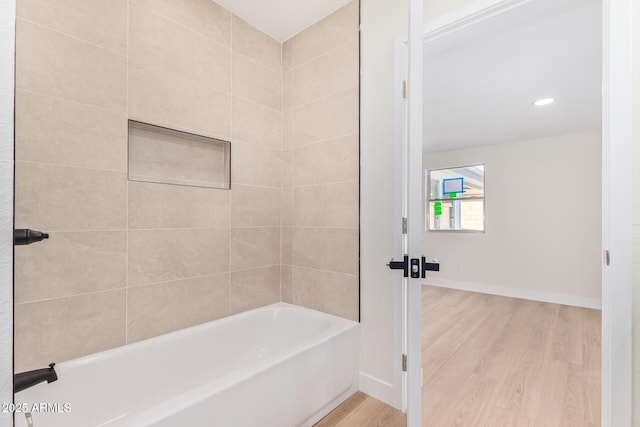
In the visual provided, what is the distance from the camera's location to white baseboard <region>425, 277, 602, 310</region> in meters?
3.73

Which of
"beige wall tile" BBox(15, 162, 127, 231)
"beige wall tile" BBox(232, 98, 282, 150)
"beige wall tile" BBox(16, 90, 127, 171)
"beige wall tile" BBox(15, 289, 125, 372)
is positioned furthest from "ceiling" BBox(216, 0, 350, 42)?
"beige wall tile" BBox(15, 289, 125, 372)

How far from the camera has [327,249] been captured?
2055mm

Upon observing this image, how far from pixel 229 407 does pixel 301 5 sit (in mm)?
2382

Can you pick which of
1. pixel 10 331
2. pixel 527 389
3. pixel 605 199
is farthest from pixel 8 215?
pixel 527 389

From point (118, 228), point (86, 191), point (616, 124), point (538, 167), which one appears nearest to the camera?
point (616, 124)

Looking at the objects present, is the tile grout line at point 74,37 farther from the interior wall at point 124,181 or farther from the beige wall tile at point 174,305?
the beige wall tile at point 174,305

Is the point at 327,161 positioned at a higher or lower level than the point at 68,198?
higher

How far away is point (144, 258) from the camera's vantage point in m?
1.61

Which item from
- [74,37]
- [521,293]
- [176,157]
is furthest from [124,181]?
[521,293]

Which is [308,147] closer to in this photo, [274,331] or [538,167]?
[274,331]

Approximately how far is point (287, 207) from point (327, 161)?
1.71 feet

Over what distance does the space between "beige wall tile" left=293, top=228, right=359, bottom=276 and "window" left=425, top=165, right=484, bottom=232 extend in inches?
110

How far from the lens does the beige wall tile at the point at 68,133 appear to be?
4.11 ft

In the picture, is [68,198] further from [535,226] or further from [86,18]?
[535,226]
